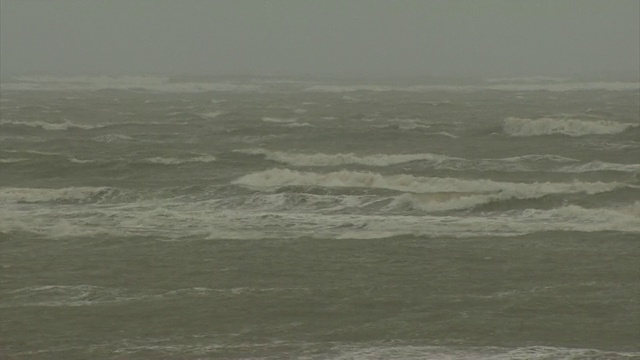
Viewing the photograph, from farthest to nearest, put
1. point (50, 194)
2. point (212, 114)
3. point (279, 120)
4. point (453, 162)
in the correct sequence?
1. point (212, 114)
2. point (279, 120)
3. point (453, 162)
4. point (50, 194)

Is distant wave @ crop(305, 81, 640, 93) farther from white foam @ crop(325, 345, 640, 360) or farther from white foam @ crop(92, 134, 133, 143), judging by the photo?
white foam @ crop(325, 345, 640, 360)

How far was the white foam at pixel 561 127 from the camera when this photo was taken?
143 feet

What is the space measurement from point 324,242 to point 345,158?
1400 cm

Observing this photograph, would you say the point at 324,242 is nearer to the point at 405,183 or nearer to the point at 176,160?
the point at 405,183

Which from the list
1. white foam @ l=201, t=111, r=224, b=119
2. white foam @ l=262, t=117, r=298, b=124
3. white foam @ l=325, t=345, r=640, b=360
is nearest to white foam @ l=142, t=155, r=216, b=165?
white foam @ l=262, t=117, r=298, b=124

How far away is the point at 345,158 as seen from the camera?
35.5 meters

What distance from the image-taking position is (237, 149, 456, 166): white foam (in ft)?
115

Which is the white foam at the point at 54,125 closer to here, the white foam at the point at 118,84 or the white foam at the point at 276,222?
the white foam at the point at 276,222

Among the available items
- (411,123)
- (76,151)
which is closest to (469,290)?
(76,151)

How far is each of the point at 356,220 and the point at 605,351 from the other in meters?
9.97

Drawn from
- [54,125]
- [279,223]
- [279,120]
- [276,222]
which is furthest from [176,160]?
[279,120]

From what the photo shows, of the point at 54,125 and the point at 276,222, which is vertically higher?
the point at 276,222

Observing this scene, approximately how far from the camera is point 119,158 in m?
35.6

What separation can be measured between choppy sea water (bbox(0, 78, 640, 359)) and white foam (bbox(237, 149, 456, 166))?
9 cm
